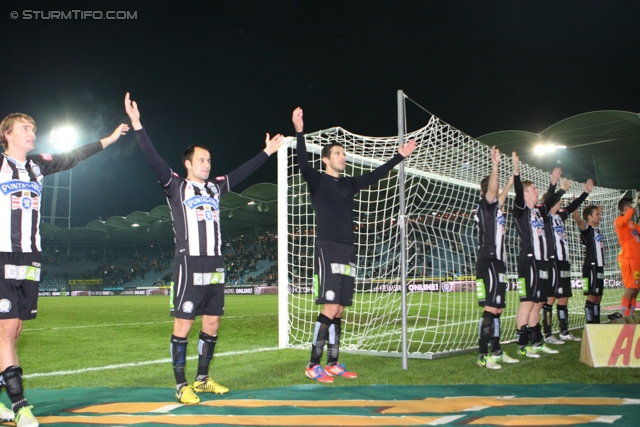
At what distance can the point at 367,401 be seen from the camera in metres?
3.99

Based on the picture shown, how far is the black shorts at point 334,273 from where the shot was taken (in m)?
5.14

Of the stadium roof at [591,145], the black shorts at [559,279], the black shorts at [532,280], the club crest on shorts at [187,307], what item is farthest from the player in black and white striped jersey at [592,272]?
the stadium roof at [591,145]

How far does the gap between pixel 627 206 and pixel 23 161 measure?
8.77 metres

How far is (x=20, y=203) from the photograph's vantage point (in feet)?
12.6

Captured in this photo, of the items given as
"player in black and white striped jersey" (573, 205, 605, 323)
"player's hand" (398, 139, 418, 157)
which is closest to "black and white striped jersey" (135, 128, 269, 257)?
"player's hand" (398, 139, 418, 157)

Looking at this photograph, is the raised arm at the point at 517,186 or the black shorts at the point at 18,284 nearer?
the black shorts at the point at 18,284

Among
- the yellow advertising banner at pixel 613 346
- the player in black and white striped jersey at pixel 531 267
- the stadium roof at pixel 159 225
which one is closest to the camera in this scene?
the yellow advertising banner at pixel 613 346

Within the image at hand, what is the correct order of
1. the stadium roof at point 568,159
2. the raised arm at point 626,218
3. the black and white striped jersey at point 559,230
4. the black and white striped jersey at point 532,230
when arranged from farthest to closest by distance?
1. the stadium roof at point 568,159
2. the raised arm at point 626,218
3. the black and white striped jersey at point 559,230
4. the black and white striped jersey at point 532,230

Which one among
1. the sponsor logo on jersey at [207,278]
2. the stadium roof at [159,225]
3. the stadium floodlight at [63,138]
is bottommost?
the sponsor logo on jersey at [207,278]

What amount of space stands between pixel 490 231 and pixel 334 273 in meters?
1.94

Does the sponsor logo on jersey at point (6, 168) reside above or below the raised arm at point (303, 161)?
below

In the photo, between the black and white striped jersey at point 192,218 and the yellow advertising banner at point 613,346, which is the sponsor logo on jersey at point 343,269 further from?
the yellow advertising banner at point 613,346

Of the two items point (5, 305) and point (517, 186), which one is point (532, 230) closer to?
point (517, 186)

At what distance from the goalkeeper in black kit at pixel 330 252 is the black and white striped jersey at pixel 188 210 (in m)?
1.10
